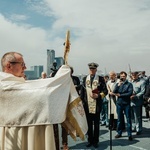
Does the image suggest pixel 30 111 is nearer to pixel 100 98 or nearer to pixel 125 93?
pixel 100 98

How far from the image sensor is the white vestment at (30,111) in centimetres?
246

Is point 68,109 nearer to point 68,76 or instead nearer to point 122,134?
point 68,76

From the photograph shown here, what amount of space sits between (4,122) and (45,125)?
0.38 m

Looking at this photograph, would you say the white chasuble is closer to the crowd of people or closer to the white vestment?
the crowd of people

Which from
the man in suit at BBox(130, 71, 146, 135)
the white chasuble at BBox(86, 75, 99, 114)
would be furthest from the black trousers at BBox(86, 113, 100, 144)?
the man in suit at BBox(130, 71, 146, 135)

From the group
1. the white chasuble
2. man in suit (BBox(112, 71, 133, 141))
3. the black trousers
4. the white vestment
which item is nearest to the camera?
the white vestment

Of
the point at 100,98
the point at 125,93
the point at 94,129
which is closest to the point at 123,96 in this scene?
the point at 125,93

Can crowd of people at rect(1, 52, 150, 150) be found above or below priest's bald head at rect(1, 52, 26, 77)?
below

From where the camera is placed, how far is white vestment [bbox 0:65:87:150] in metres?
2.46

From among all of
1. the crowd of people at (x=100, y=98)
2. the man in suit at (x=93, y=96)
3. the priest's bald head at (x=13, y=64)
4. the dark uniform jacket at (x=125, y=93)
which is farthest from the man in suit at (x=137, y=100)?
the priest's bald head at (x=13, y=64)

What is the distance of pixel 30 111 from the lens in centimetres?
248

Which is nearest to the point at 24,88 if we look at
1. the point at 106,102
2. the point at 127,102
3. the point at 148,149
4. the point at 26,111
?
the point at 26,111

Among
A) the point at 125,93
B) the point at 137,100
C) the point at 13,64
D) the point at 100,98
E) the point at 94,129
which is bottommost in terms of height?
the point at 94,129

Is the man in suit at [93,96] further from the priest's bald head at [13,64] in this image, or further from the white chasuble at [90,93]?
the priest's bald head at [13,64]
